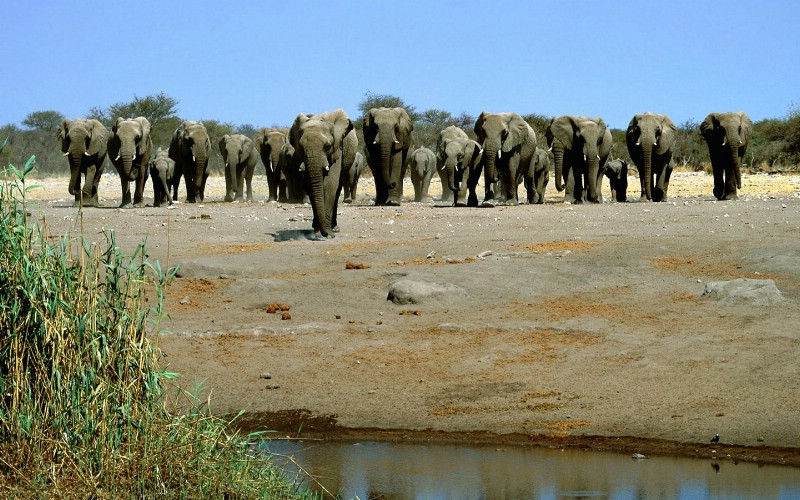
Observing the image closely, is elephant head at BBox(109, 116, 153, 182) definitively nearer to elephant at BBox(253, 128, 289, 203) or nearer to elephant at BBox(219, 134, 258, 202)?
elephant at BBox(253, 128, 289, 203)

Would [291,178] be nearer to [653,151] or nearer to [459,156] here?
[459,156]

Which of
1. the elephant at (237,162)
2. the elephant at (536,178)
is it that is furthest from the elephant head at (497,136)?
the elephant at (237,162)

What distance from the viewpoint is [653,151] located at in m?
29.4

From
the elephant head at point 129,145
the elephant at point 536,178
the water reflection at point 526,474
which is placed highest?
the elephant head at point 129,145

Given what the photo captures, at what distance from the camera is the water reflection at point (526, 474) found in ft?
26.4

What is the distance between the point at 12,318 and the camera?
6984mm

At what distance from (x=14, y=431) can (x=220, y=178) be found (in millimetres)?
44253

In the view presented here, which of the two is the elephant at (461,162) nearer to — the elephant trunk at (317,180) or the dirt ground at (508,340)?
the elephant trunk at (317,180)

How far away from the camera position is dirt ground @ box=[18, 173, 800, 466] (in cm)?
953

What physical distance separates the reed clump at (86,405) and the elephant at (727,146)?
21460mm

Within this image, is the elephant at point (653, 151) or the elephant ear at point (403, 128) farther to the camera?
the elephant ear at point (403, 128)

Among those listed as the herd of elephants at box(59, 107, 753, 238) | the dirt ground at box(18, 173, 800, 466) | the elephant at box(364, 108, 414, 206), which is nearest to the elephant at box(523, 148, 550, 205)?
the herd of elephants at box(59, 107, 753, 238)

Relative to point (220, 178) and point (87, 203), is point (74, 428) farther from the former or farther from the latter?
point (220, 178)

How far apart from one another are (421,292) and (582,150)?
649 inches
